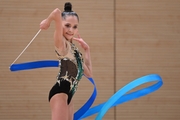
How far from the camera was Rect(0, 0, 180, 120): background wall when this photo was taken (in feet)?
15.4

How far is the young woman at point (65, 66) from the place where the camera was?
2.42 meters

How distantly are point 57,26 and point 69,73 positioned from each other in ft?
1.19

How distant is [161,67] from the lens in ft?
15.9

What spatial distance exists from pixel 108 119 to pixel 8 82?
1413mm

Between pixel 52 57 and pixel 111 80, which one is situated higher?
pixel 52 57

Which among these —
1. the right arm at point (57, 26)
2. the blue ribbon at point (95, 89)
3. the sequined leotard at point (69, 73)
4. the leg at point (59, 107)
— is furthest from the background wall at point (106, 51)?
the leg at point (59, 107)

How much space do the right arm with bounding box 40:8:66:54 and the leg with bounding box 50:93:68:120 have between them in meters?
0.34

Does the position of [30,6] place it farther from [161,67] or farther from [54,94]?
[54,94]

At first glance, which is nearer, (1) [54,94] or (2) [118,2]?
(1) [54,94]

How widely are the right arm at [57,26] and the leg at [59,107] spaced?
13.3 inches

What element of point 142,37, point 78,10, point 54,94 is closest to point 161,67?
point 142,37

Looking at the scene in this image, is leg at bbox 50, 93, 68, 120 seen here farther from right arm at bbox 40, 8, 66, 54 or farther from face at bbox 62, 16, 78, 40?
face at bbox 62, 16, 78, 40

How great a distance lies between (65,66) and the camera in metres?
2.62

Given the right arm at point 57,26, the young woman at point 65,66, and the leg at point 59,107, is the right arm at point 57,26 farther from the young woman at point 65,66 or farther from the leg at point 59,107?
the leg at point 59,107
